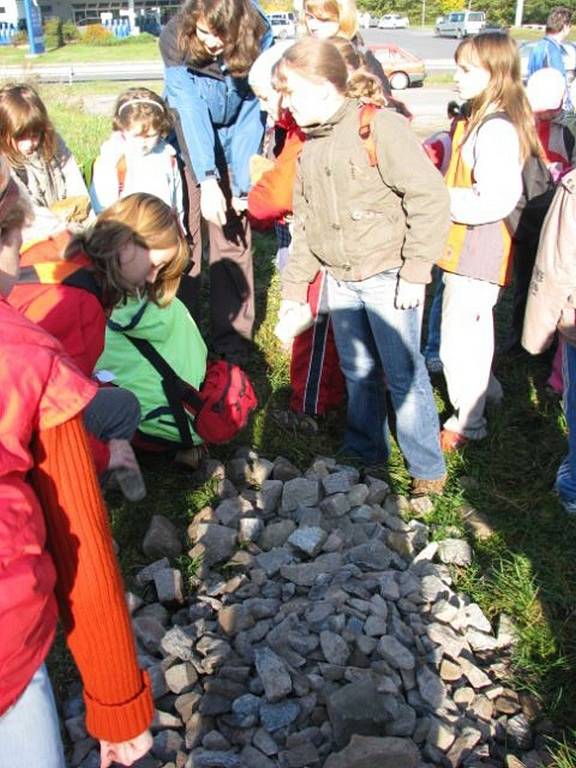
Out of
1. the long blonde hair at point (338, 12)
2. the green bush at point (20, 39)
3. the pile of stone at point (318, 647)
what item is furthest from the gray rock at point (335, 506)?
the green bush at point (20, 39)

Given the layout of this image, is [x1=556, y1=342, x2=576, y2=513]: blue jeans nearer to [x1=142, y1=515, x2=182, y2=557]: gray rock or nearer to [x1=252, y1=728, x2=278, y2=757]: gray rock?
[x1=142, y1=515, x2=182, y2=557]: gray rock

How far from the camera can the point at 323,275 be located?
12.2 feet

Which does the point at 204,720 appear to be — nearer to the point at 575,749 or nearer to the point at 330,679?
the point at 330,679

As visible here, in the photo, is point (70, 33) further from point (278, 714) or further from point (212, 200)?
point (278, 714)

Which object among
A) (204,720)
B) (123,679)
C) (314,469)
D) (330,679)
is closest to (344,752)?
(330,679)

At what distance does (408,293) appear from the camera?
122 inches

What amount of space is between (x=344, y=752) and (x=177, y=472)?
2.01 m

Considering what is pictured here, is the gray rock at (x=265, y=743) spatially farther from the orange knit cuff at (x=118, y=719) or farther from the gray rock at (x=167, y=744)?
the orange knit cuff at (x=118, y=719)

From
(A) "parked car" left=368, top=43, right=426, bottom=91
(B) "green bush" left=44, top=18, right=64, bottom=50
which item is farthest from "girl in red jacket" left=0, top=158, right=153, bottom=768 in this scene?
(B) "green bush" left=44, top=18, right=64, bottom=50

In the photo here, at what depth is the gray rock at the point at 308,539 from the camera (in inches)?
121

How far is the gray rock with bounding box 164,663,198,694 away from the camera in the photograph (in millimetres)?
2555

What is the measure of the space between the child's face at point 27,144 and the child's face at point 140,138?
2.07ft

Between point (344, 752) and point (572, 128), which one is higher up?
point (572, 128)

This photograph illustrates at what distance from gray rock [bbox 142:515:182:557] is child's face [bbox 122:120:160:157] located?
230 cm
